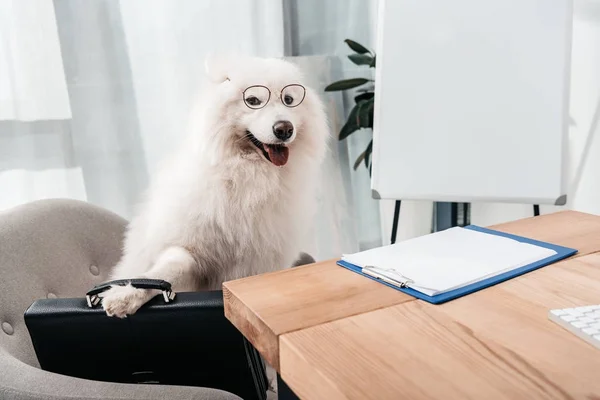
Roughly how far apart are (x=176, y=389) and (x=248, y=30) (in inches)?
69.2

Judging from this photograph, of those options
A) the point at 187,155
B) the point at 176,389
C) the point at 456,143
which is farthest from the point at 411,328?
the point at 456,143

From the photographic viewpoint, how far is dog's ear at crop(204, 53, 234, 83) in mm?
1344

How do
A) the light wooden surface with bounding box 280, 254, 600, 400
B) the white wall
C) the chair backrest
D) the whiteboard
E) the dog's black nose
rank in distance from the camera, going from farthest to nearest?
the white wall, the whiteboard, the dog's black nose, the chair backrest, the light wooden surface with bounding box 280, 254, 600, 400

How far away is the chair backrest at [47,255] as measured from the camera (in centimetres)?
113

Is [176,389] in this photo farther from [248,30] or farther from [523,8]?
[248,30]

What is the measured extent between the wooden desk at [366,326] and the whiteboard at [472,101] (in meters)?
0.96

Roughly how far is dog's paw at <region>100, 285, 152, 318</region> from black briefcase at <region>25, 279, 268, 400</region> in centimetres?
1

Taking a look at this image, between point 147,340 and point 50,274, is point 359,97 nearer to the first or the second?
point 50,274

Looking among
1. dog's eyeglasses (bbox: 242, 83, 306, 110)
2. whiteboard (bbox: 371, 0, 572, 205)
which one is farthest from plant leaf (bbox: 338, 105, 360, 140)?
dog's eyeglasses (bbox: 242, 83, 306, 110)

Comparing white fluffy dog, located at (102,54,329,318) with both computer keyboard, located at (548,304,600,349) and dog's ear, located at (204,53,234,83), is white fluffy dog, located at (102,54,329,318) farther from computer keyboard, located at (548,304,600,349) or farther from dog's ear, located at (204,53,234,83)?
computer keyboard, located at (548,304,600,349)

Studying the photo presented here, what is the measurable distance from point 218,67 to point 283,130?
0.85 feet

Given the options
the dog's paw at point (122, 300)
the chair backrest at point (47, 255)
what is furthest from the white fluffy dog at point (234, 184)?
the dog's paw at point (122, 300)

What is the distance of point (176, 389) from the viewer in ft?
2.55

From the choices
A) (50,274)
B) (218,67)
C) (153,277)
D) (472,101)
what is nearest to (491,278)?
(153,277)
